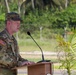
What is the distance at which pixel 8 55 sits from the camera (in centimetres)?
620

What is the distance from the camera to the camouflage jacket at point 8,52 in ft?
20.3

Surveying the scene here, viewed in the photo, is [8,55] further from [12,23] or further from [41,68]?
[41,68]

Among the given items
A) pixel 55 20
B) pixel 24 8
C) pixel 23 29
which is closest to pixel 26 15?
pixel 24 8

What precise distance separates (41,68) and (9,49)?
60 cm

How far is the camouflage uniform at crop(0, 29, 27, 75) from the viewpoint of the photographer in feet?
20.3

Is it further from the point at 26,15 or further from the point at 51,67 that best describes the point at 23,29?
the point at 51,67

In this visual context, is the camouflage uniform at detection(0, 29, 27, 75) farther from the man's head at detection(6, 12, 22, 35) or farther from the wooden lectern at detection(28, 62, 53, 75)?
the wooden lectern at detection(28, 62, 53, 75)

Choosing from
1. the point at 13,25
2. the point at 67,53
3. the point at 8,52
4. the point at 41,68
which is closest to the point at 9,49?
the point at 8,52

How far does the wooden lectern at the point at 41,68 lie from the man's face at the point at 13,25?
59cm

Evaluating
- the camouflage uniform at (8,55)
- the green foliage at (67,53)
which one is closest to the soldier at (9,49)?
the camouflage uniform at (8,55)

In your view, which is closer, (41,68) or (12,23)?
(41,68)

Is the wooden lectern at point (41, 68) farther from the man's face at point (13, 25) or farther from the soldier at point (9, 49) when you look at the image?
the man's face at point (13, 25)

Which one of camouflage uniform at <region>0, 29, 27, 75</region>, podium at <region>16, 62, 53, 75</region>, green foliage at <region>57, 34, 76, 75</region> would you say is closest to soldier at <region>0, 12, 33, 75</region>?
camouflage uniform at <region>0, 29, 27, 75</region>

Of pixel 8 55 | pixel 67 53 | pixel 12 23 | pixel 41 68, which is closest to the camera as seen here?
pixel 41 68
